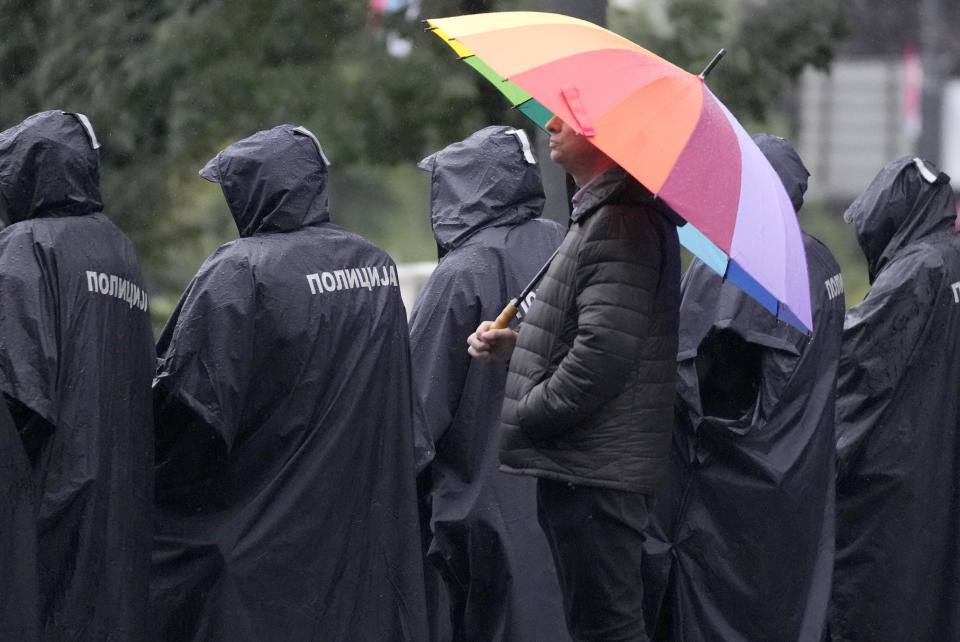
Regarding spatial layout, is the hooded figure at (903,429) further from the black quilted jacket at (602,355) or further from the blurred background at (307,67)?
the blurred background at (307,67)

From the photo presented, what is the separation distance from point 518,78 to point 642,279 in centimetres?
62

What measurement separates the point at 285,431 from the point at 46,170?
1093mm

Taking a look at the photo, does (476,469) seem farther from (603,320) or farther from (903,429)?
(903,429)

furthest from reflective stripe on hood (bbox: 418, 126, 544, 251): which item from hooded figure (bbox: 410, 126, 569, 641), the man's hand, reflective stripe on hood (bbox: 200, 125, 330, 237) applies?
the man's hand

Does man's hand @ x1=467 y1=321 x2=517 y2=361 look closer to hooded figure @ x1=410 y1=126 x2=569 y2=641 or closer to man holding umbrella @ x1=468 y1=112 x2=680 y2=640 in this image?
man holding umbrella @ x1=468 y1=112 x2=680 y2=640

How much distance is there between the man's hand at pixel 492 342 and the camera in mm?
4539

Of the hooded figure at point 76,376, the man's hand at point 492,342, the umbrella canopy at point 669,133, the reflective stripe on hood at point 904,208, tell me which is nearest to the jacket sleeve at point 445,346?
the hooded figure at point 76,376

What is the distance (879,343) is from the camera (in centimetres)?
643

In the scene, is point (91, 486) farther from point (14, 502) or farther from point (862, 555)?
point (862, 555)

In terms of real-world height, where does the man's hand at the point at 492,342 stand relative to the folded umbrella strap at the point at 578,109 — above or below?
A: below

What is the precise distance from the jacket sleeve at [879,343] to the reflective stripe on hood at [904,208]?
0.16 meters

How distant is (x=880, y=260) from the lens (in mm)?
6664

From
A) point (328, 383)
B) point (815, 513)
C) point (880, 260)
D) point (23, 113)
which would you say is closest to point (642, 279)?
point (328, 383)

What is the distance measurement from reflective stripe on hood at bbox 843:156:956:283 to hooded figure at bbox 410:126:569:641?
1.57 meters
